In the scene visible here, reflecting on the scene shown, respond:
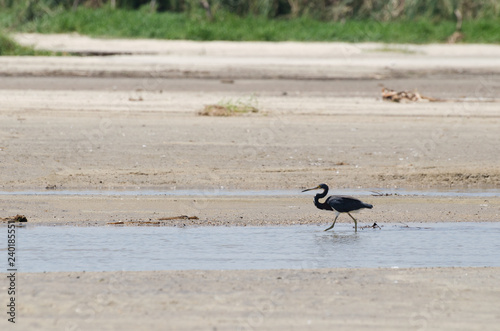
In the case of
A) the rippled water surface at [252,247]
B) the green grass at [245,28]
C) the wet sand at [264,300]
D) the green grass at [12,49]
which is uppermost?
the wet sand at [264,300]

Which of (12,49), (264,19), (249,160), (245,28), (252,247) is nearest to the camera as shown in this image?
(252,247)

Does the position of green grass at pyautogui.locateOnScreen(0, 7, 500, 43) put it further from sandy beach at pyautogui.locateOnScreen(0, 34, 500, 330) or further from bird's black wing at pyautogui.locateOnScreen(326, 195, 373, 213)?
bird's black wing at pyautogui.locateOnScreen(326, 195, 373, 213)

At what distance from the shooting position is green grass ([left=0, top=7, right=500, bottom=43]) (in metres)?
27.1

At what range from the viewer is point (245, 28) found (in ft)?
91.2

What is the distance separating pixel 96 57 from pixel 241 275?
18228 millimetres

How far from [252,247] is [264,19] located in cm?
2214

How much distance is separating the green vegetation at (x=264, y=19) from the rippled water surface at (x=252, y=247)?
1910 cm

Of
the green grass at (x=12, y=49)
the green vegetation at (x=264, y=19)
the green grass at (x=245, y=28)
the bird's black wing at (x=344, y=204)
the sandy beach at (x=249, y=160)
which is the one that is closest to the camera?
the sandy beach at (x=249, y=160)

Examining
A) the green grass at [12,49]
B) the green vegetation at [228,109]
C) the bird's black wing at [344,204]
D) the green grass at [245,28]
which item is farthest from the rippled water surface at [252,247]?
the green grass at [245,28]

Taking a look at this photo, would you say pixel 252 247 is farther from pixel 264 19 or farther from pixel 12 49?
pixel 264 19

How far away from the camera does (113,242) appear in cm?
759

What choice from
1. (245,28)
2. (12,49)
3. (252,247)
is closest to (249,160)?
(252,247)

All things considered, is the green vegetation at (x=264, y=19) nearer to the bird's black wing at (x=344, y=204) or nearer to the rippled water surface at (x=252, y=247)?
the bird's black wing at (x=344, y=204)

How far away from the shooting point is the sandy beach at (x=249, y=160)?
551 cm
